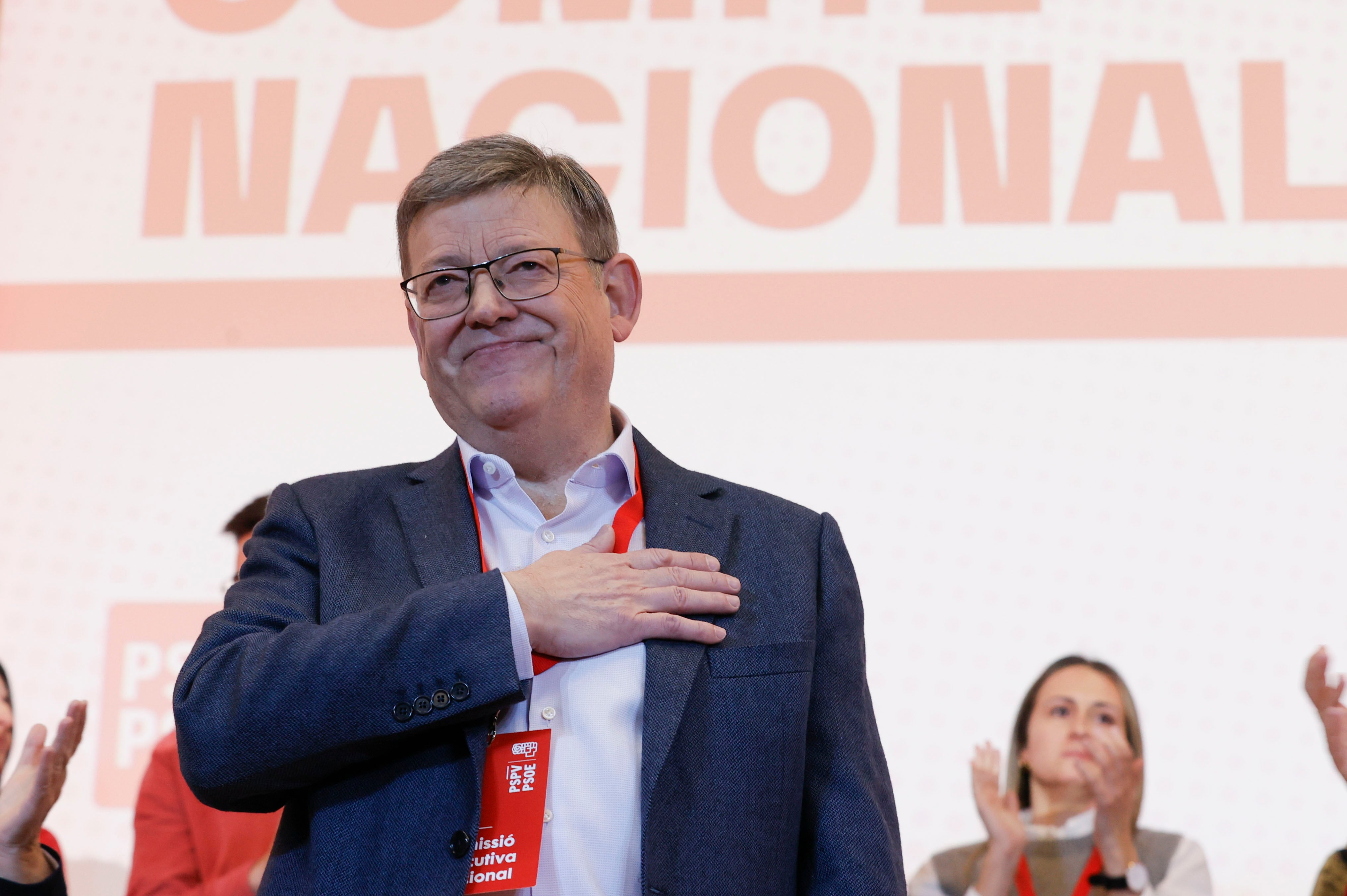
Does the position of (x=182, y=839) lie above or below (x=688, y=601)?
below

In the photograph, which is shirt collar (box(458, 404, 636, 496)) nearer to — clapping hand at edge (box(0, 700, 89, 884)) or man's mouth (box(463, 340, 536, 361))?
man's mouth (box(463, 340, 536, 361))

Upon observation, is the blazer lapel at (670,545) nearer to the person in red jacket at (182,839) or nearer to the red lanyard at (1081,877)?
the person in red jacket at (182,839)

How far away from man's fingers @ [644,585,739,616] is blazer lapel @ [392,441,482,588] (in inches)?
8.9

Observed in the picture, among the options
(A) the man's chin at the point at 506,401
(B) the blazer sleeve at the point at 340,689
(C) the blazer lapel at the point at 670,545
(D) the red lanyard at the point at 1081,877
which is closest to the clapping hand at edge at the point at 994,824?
(D) the red lanyard at the point at 1081,877

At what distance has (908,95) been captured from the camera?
325 centimetres

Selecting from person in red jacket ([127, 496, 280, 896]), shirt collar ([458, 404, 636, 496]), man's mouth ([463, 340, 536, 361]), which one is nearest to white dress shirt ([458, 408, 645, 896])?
shirt collar ([458, 404, 636, 496])

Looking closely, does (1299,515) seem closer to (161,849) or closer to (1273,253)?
(1273,253)

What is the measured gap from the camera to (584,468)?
1.69m

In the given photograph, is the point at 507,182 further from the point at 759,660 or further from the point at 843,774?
the point at 843,774

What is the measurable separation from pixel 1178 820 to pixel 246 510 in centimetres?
221

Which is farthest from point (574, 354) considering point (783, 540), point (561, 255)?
point (783, 540)

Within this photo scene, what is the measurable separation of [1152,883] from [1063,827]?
0.74 feet

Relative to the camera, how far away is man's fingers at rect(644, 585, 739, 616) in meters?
1.46

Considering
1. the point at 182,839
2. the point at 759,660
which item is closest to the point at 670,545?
the point at 759,660
